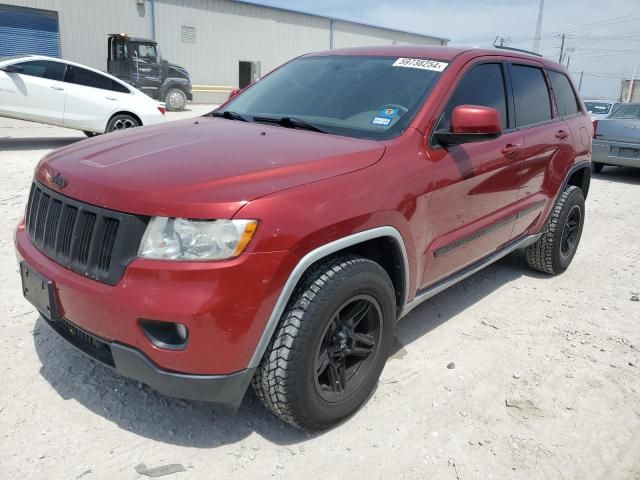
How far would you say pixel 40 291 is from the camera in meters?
2.41

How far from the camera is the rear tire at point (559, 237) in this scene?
456 centimetres

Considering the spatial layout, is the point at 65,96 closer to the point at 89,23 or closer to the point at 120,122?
the point at 120,122

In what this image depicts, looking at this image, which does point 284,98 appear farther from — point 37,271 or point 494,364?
point 494,364

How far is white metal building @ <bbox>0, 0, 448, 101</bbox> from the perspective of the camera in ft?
73.8

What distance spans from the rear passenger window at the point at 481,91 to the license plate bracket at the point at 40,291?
2.11 metres

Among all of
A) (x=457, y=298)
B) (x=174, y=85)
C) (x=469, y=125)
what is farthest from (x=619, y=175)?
(x=174, y=85)

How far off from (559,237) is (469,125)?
2.24m

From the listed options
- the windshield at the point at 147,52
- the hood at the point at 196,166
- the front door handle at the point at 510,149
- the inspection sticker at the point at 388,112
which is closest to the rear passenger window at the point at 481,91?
the front door handle at the point at 510,149

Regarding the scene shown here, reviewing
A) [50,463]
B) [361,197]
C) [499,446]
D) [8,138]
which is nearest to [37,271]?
[50,463]

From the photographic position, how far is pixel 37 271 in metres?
2.41

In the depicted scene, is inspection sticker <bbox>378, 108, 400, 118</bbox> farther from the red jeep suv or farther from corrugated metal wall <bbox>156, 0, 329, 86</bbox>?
corrugated metal wall <bbox>156, 0, 329, 86</bbox>

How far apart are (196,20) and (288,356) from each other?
2793 centimetres

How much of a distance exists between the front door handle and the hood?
1259mm

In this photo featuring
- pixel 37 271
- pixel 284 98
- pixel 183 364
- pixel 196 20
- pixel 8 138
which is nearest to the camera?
pixel 183 364
